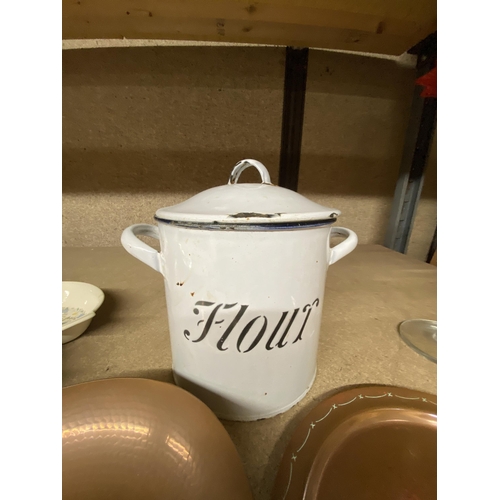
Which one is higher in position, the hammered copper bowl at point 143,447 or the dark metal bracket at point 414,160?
the dark metal bracket at point 414,160

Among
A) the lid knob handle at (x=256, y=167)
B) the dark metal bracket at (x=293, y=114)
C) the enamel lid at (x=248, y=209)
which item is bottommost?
the enamel lid at (x=248, y=209)

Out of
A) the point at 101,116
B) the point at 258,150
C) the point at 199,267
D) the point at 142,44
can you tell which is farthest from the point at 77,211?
the point at 199,267

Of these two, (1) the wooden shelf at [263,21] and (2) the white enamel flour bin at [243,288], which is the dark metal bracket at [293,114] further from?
(2) the white enamel flour bin at [243,288]

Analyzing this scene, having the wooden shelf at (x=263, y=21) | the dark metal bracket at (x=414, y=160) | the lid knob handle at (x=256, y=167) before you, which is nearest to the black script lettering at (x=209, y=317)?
the lid knob handle at (x=256, y=167)

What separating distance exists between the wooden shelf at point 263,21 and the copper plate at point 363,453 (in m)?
0.82

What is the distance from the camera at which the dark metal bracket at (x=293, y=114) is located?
1.05 metres

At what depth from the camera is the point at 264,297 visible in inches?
12.8

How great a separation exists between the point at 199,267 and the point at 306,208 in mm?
133

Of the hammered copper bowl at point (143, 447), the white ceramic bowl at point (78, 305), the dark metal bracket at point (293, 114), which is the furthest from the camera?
the dark metal bracket at point (293, 114)

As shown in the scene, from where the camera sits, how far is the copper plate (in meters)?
0.30

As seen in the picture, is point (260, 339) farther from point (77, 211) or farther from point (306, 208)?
point (77, 211)

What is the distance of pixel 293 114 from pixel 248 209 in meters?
0.95

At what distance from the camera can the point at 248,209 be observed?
0.96 feet

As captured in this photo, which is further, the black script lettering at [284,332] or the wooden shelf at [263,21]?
the wooden shelf at [263,21]
